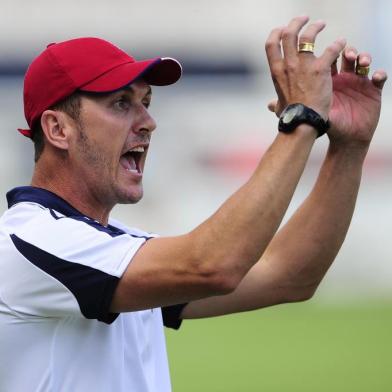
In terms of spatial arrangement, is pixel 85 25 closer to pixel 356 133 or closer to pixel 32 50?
pixel 32 50

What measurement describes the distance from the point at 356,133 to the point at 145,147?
663 millimetres

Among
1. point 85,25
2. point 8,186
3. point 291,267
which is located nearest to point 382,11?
point 85,25

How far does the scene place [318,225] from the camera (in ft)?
11.8

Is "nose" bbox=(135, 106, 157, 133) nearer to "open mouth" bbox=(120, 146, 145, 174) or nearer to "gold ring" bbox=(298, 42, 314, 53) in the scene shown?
"open mouth" bbox=(120, 146, 145, 174)

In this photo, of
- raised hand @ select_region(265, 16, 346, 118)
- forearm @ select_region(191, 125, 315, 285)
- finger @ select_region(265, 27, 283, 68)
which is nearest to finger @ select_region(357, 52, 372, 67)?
raised hand @ select_region(265, 16, 346, 118)

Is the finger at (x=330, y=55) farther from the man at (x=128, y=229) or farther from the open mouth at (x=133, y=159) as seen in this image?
the open mouth at (x=133, y=159)

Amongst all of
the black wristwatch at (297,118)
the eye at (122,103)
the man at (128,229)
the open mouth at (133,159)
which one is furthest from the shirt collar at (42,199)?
the black wristwatch at (297,118)

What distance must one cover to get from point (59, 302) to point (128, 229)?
0.70 meters

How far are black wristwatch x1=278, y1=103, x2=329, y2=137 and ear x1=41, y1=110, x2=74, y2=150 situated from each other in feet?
2.38

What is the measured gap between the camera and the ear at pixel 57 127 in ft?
11.2

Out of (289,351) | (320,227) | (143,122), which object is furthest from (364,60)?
(289,351)

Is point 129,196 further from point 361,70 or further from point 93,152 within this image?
point 361,70

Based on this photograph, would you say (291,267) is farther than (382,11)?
No

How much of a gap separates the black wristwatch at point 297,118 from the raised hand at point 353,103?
38 cm
